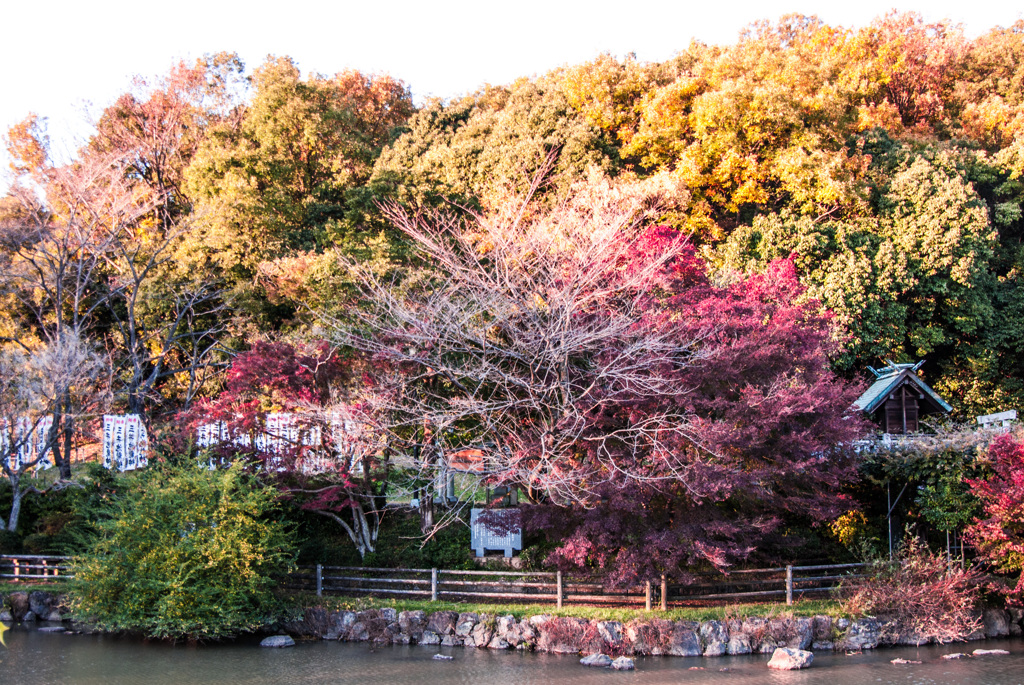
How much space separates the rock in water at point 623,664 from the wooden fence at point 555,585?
1.50 meters

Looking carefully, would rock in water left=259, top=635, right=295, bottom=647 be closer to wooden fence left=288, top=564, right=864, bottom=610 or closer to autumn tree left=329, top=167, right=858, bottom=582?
wooden fence left=288, top=564, right=864, bottom=610

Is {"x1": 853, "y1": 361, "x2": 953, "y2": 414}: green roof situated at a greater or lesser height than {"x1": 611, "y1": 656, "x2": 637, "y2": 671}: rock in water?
greater

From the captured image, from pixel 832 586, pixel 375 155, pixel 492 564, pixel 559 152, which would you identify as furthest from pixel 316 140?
pixel 832 586

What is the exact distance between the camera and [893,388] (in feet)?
59.0

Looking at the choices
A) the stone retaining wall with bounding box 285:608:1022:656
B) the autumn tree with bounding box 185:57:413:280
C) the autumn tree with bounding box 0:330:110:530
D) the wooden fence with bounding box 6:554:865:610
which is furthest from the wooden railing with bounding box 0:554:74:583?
the autumn tree with bounding box 185:57:413:280

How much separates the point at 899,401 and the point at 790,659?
8.69m

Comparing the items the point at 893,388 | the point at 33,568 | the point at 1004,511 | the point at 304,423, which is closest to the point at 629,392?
the point at 304,423

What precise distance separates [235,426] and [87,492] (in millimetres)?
4333

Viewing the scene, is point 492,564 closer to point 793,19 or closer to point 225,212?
point 225,212

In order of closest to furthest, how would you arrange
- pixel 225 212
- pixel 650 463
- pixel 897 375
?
pixel 650 463
pixel 897 375
pixel 225 212

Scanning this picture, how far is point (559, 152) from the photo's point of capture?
22.3 meters

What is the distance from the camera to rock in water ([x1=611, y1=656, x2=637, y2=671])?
37.6ft

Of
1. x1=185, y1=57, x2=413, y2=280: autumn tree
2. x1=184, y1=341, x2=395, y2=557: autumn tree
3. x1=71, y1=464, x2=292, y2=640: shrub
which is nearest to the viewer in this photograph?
x1=71, y1=464, x2=292, y2=640: shrub

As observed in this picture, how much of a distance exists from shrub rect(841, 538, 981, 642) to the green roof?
5237 mm
